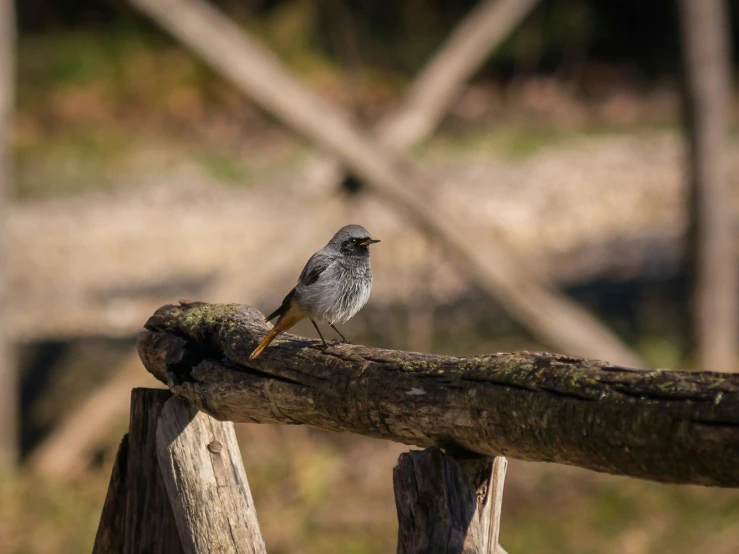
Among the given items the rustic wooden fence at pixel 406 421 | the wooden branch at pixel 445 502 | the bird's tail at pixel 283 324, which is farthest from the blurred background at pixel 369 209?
the wooden branch at pixel 445 502

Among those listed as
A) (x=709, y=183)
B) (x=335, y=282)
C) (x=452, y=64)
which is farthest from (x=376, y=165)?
(x=335, y=282)

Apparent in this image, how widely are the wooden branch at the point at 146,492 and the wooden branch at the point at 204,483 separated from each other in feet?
0.22

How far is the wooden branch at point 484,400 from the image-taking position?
1.74 m

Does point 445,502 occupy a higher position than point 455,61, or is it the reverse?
point 455,61

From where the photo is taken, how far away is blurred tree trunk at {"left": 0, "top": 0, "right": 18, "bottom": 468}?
585cm

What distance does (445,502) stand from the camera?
206 centimetres

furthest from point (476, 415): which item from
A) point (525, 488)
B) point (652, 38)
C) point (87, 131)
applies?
point (652, 38)

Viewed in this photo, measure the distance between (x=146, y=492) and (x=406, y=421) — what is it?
3.17 ft

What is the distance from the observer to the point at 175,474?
2635 millimetres

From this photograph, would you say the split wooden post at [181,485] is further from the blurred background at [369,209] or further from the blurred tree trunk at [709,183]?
the blurred tree trunk at [709,183]


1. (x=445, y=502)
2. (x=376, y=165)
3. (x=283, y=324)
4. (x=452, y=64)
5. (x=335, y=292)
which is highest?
(x=452, y=64)

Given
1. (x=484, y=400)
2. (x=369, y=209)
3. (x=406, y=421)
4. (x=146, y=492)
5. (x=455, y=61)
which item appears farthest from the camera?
(x=369, y=209)

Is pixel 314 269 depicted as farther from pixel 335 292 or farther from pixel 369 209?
pixel 369 209

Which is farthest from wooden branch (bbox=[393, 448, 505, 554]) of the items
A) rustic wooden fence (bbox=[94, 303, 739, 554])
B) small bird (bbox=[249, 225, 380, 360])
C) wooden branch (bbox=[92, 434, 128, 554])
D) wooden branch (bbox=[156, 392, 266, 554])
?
wooden branch (bbox=[92, 434, 128, 554])
